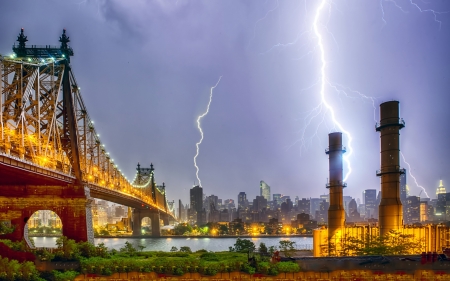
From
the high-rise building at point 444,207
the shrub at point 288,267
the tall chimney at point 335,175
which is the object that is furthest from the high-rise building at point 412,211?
the shrub at point 288,267

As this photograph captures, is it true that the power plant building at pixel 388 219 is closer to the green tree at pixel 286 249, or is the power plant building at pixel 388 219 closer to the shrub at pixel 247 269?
the green tree at pixel 286 249

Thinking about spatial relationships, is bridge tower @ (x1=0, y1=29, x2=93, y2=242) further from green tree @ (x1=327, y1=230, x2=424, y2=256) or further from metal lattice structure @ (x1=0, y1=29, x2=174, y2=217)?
green tree @ (x1=327, y1=230, x2=424, y2=256)

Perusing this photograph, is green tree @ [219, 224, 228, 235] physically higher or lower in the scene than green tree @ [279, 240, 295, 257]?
lower

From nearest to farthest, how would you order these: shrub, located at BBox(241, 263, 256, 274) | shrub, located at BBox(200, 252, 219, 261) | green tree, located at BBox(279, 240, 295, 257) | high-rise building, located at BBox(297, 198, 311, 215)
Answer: shrub, located at BBox(241, 263, 256, 274) < shrub, located at BBox(200, 252, 219, 261) < green tree, located at BBox(279, 240, 295, 257) < high-rise building, located at BBox(297, 198, 311, 215)

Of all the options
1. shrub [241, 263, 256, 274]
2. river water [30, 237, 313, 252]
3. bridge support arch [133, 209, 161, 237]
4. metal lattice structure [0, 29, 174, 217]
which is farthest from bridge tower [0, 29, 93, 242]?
bridge support arch [133, 209, 161, 237]

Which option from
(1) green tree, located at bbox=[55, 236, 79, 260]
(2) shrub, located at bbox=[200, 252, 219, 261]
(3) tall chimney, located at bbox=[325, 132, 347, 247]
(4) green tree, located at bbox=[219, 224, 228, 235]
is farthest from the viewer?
(4) green tree, located at bbox=[219, 224, 228, 235]

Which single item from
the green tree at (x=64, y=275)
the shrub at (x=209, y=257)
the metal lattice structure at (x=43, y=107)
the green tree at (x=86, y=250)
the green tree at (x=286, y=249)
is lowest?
the green tree at (x=286, y=249)

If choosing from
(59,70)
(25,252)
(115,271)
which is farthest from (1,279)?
(59,70)

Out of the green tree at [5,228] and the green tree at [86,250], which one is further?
the green tree at [5,228]

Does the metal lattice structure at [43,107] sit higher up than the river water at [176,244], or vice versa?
the metal lattice structure at [43,107]
